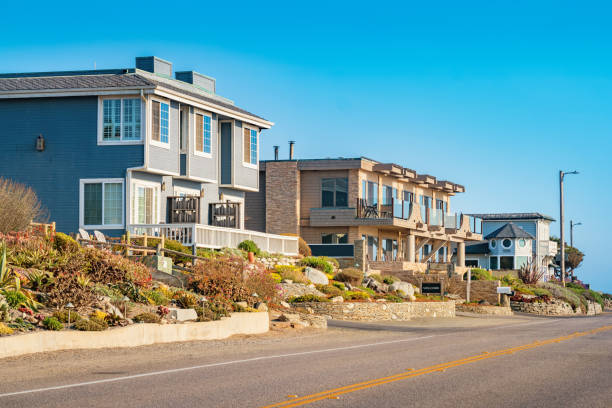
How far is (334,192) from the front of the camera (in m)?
49.3

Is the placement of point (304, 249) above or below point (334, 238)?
below

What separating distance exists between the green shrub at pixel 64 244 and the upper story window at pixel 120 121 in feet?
32.4

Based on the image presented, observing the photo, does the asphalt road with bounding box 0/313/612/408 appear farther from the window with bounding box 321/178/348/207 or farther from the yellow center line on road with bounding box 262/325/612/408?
the window with bounding box 321/178/348/207

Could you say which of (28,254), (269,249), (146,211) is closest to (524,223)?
(269,249)

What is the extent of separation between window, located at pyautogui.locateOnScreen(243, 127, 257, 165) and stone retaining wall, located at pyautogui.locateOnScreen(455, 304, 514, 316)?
1237cm

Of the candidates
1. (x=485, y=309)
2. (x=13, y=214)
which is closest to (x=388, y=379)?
(x=13, y=214)

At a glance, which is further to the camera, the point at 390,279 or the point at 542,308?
the point at 542,308

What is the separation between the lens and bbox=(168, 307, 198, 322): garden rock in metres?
20.6

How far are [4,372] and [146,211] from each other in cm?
2073

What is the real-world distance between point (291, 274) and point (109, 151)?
28.7 ft

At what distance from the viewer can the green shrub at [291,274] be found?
3231 cm

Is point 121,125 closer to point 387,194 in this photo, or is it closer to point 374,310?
point 374,310

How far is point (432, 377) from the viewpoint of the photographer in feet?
43.8

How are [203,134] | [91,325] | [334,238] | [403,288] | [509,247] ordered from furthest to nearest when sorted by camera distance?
[509,247], [334,238], [403,288], [203,134], [91,325]
